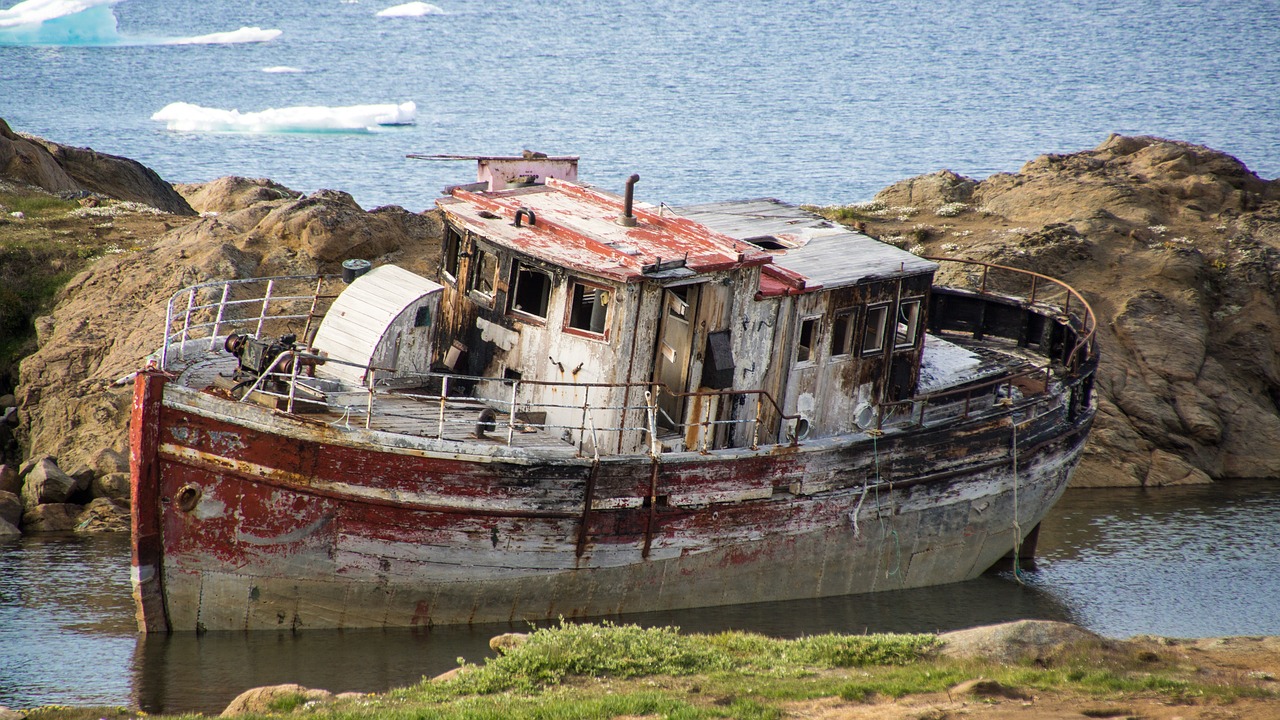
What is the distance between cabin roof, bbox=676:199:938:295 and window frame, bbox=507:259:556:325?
8.83 ft

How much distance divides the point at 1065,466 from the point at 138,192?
22414mm

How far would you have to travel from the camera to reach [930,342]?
2008 cm

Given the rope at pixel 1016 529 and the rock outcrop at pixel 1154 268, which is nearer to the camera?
the rope at pixel 1016 529

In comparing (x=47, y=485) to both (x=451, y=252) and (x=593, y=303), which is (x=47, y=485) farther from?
Result: (x=593, y=303)

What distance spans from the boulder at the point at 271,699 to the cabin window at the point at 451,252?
21.1 feet

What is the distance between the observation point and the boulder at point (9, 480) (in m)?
18.6

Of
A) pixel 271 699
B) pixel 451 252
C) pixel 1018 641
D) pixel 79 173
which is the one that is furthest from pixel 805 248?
pixel 79 173

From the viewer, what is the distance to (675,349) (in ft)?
51.7

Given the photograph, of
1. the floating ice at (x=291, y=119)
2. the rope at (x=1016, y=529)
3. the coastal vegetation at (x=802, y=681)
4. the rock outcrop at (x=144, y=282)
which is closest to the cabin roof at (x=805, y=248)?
the rope at (x=1016, y=529)

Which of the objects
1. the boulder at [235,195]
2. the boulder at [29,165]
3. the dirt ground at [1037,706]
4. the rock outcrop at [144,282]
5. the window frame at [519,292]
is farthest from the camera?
the boulder at [235,195]

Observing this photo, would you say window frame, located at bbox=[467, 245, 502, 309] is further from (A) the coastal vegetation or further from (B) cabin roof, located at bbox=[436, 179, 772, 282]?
(A) the coastal vegetation

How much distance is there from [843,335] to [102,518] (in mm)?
11078

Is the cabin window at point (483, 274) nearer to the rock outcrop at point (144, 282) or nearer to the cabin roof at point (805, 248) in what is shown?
the cabin roof at point (805, 248)

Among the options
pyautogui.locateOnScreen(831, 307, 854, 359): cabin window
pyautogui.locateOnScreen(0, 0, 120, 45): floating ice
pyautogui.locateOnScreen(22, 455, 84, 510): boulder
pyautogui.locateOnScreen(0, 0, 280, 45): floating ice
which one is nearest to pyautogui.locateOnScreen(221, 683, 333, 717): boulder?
pyautogui.locateOnScreen(22, 455, 84, 510): boulder
